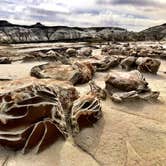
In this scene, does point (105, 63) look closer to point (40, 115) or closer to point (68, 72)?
point (68, 72)

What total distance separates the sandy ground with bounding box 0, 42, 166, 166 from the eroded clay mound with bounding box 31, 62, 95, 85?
1.52 m

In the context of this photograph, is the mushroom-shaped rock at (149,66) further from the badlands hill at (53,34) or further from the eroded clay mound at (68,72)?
the badlands hill at (53,34)

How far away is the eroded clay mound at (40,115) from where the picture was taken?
3352 mm

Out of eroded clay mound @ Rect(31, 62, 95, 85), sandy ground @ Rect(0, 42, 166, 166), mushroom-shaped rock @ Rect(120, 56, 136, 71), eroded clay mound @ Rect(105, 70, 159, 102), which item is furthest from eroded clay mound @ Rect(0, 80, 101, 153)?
mushroom-shaped rock @ Rect(120, 56, 136, 71)

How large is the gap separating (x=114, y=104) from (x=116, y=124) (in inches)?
27.7

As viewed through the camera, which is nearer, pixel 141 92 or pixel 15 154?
pixel 15 154

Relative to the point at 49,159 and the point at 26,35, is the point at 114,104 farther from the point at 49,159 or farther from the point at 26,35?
the point at 26,35

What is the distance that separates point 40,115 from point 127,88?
5.84ft

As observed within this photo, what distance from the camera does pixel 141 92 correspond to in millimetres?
4938

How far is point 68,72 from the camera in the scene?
5.98 meters

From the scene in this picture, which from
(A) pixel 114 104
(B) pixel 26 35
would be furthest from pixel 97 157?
(B) pixel 26 35

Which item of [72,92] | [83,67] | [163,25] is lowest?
[163,25]

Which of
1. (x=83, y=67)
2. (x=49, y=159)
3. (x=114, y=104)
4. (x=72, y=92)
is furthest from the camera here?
(x=83, y=67)

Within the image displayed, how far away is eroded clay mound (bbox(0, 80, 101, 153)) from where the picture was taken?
3352mm
